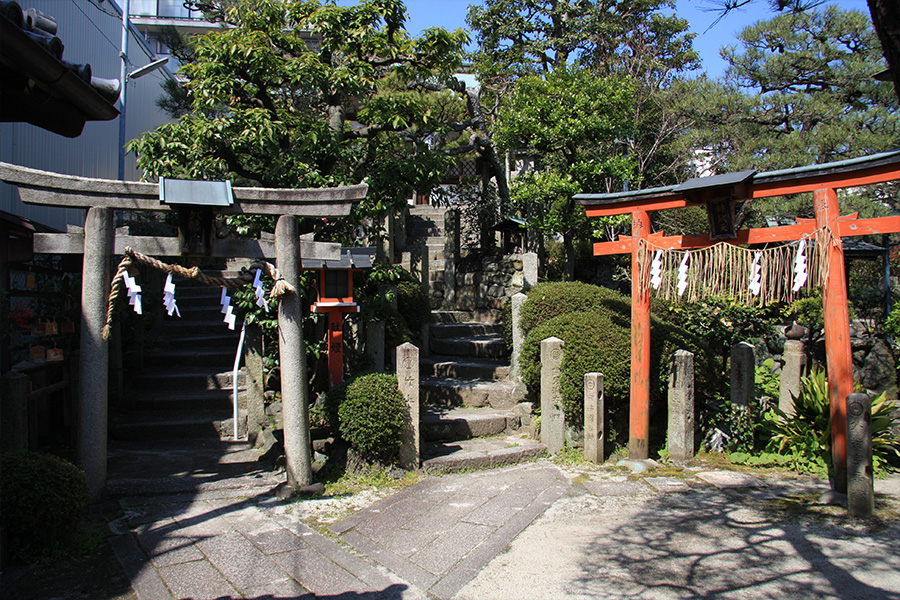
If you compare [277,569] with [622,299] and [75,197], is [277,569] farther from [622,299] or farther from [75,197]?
[622,299]

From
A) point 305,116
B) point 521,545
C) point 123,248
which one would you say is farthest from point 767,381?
point 123,248

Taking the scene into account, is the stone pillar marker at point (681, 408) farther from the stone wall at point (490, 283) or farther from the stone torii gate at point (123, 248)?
the stone wall at point (490, 283)

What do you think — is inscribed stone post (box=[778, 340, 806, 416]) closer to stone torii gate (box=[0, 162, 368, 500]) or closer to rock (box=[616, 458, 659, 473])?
rock (box=[616, 458, 659, 473])

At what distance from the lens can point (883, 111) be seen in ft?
45.5

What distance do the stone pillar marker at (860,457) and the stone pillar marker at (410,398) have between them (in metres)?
4.31

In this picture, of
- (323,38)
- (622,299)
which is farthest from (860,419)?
(323,38)

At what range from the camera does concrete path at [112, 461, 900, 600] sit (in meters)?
4.48

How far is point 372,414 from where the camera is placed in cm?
665

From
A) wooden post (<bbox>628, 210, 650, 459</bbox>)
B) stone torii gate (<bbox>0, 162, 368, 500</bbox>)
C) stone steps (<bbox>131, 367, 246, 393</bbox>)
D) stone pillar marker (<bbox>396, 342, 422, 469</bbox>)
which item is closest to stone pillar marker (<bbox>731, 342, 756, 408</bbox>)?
wooden post (<bbox>628, 210, 650, 459</bbox>)

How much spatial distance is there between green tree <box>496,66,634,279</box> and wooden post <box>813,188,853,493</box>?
6.52 m

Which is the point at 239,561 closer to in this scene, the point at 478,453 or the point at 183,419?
the point at 478,453

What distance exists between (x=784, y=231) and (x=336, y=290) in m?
5.14

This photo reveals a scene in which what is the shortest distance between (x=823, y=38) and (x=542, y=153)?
692 cm

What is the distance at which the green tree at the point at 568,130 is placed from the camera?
12.7 metres
